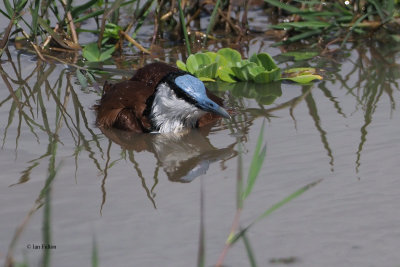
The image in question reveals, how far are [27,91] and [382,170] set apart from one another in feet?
9.63

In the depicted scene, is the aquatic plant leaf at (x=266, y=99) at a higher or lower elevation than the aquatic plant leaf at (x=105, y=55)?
lower

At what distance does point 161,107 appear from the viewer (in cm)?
585

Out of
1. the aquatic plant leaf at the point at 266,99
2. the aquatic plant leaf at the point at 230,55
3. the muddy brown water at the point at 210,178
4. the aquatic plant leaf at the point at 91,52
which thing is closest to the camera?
the muddy brown water at the point at 210,178

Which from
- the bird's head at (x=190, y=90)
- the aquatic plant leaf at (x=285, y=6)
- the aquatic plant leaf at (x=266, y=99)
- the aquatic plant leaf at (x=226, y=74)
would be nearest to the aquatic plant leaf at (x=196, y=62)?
the aquatic plant leaf at (x=226, y=74)

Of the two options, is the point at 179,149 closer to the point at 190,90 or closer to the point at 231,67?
the point at 190,90

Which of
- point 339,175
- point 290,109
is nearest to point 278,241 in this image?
point 339,175

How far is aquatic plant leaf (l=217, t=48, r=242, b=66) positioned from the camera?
680 centimetres

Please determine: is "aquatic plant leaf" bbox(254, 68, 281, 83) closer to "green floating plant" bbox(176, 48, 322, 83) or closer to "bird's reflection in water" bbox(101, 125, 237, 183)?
"green floating plant" bbox(176, 48, 322, 83)

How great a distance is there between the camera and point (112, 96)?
19.7 ft

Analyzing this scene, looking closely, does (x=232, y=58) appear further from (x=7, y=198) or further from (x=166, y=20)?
(x=7, y=198)

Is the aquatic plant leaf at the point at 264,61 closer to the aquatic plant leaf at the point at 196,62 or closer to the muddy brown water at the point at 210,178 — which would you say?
the muddy brown water at the point at 210,178

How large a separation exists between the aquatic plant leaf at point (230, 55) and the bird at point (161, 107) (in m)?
0.83

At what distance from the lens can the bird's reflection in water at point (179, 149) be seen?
512 cm

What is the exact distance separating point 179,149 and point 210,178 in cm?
77
